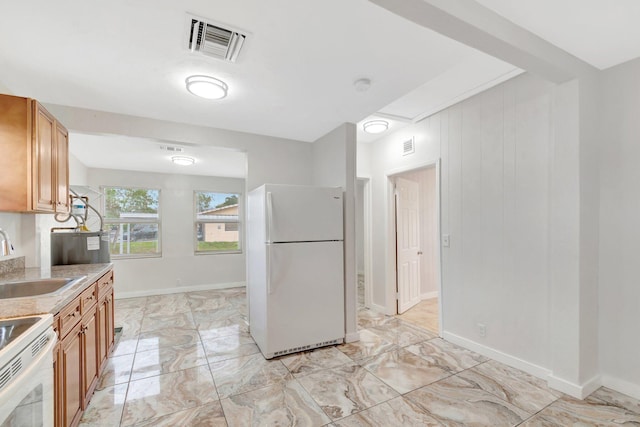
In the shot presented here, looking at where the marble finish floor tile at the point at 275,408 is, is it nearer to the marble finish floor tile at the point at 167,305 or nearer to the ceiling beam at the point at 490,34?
the ceiling beam at the point at 490,34

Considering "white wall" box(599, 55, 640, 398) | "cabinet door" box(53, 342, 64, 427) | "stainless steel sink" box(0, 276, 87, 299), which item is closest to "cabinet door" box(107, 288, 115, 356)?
"stainless steel sink" box(0, 276, 87, 299)

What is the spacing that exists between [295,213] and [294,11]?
5.68 feet

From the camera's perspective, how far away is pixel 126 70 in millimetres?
2111

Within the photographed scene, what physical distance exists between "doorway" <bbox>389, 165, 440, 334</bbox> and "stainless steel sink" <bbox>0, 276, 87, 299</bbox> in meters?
3.55

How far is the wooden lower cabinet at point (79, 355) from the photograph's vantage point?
1.52m

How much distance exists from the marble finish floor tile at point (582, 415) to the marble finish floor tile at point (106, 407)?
107 inches

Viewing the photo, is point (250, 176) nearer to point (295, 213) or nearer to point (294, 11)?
point (295, 213)

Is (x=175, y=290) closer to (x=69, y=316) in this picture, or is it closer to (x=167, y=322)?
(x=167, y=322)

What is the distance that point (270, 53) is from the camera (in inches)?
76.4

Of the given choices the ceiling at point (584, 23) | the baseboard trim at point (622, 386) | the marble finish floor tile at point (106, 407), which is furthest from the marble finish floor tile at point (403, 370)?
the ceiling at point (584, 23)

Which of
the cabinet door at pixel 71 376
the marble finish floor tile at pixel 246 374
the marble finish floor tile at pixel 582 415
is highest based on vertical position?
the cabinet door at pixel 71 376

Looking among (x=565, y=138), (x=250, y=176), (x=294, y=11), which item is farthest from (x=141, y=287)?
(x=565, y=138)

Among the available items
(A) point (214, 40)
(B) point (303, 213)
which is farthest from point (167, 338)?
(A) point (214, 40)

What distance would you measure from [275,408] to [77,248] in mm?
2442
